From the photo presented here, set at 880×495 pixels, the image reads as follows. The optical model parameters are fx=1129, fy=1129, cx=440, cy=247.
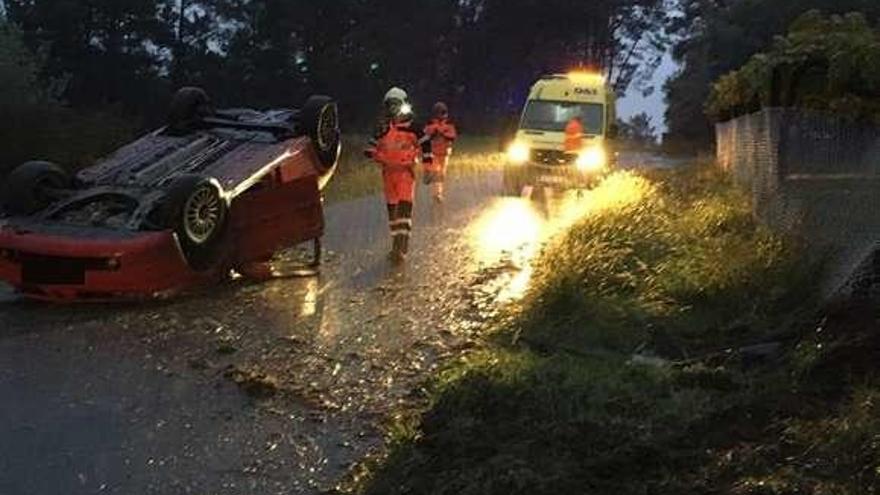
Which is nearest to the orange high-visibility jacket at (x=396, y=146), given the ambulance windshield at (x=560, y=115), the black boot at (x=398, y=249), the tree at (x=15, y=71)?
the black boot at (x=398, y=249)

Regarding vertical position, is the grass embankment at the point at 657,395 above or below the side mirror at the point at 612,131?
below

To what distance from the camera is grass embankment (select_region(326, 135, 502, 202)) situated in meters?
21.5

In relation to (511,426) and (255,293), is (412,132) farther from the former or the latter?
(511,426)

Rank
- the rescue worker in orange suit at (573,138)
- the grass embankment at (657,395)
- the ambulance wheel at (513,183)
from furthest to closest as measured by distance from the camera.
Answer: the ambulance wheel at (513,183) → the rescue worker in orange suit at (573,138) → the grass embankment at (657,395)

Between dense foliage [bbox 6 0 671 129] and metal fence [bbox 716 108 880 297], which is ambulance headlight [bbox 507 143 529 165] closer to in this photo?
metal fence [bbox 716 108 880 297]

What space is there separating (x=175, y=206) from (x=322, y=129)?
9.21 ft

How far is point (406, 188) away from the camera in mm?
12328

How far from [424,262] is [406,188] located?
2.73 ft

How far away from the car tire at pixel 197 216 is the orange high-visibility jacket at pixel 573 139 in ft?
37.0

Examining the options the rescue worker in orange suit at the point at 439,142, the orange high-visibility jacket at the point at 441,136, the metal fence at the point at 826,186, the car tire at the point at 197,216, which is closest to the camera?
the metal fence at the point at 826,186

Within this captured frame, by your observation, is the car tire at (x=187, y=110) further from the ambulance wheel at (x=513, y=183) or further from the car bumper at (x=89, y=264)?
the ambulance wheel at (x=513, y=183)

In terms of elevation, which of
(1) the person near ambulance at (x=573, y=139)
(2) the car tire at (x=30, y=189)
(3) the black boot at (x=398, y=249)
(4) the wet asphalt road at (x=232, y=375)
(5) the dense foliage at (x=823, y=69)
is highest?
(5) the dense foliage at (x=823, y=69)

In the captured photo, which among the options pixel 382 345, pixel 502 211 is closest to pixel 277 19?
pixel 502 211

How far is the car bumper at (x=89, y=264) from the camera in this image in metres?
9.06
